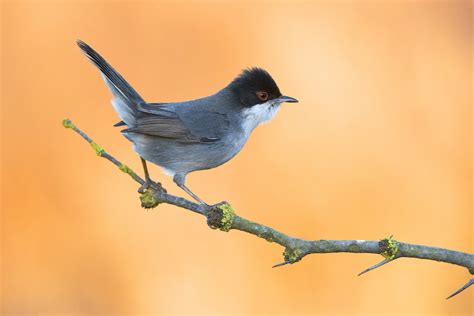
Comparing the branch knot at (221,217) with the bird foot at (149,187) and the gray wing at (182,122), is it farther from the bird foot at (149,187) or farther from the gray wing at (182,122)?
the gray wing at (182,122)

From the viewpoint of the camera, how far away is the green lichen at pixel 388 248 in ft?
10.3

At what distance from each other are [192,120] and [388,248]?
2234 millimetres

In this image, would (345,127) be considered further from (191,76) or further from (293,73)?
(191,76)

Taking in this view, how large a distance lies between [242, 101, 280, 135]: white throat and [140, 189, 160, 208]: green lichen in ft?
4.88

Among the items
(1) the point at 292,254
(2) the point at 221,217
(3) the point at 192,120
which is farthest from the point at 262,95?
(1) the point at 292,254

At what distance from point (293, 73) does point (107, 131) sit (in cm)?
255

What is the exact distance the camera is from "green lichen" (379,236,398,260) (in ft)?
10.3

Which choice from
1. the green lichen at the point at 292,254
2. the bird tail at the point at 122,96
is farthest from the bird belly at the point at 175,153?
the green lichen at the point at 292,254

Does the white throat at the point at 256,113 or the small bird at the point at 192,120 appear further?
the white throat at the point at 256,113

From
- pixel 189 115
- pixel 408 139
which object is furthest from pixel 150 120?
pixel 408 139

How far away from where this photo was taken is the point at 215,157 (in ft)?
15.6

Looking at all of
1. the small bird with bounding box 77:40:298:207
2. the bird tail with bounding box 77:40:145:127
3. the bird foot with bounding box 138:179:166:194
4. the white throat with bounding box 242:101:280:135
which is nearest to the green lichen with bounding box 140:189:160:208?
the bird foot with bounding box 138:179:166:194

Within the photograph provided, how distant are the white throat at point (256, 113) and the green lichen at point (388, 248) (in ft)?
6.88

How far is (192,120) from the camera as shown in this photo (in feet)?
16.2
